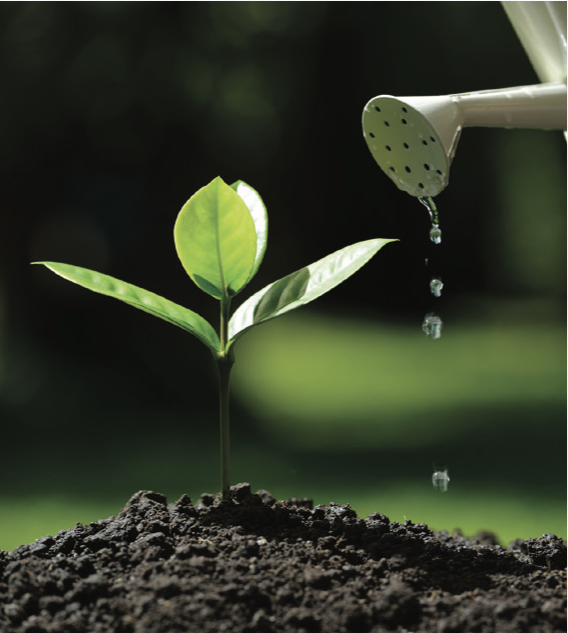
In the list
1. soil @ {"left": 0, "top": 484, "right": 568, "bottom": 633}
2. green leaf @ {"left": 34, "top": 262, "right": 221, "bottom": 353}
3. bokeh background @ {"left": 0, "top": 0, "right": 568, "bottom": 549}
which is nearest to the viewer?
soil @ {"left": 0, "top": 484, "right": 568, "bottom": 633}

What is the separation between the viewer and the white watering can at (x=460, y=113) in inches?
26.7

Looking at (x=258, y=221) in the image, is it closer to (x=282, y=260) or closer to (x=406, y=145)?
(x=406, y=145)

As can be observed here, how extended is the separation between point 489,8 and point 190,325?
4.01 metres

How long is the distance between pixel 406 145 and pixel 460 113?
0.19 ft

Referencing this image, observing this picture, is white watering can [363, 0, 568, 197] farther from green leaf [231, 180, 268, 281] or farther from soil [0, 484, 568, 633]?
soil [0, 484, 568, 633]

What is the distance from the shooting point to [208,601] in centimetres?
59

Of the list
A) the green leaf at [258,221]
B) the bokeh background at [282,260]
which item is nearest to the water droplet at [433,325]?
the green leaf at [258,221]

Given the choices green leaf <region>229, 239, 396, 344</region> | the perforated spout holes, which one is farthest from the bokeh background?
→ the perforated spout holes

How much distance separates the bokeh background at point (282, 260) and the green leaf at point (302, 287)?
2.41ft

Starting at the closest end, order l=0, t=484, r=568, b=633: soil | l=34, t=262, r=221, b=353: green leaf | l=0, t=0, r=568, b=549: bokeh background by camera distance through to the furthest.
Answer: l=0, t=484, r=568, b=633: soil < l=34, t=262, r=221, b=353: green leaf < l=0, t=0, r=568, b=549: bokeh background

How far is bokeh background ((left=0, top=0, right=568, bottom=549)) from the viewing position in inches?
73.4

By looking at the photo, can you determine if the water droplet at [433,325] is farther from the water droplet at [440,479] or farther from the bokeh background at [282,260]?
the bokeh background at [282,260]

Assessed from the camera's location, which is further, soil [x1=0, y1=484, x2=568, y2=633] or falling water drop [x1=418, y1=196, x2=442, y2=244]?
falling water drop [x1=418, y1=196, x2=442, y2=244]

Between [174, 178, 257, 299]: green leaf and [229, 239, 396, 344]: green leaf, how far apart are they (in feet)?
0.10
